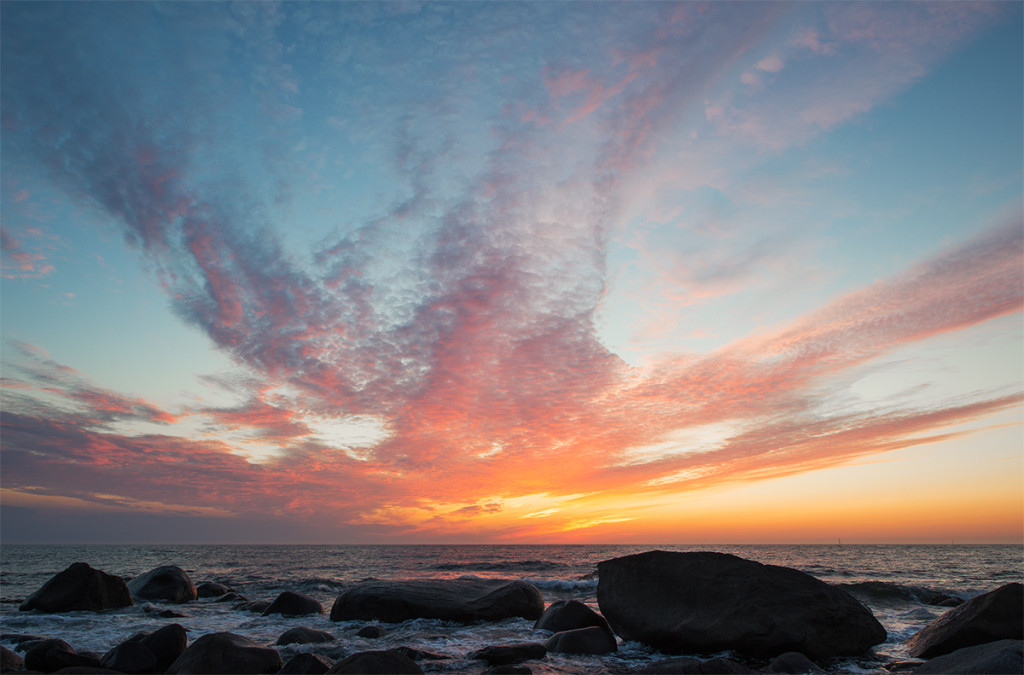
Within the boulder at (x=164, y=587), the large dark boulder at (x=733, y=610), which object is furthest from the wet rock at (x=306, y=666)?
the boulder at (x=164, y=587)

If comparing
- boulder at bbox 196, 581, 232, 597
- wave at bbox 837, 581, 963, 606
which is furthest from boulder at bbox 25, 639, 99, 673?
wave at bbox 837, 581, 963, 606

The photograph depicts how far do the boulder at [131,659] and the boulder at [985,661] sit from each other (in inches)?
634

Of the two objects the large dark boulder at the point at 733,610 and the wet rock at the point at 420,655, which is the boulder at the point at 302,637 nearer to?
the wet rock at the point at 420,655

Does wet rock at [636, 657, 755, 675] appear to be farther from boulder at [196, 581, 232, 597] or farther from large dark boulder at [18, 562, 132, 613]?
boulder at [196, 581, 232, 597]

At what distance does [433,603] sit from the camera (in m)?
18.5

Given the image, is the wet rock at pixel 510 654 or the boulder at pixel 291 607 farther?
the boulder at pixel 291 607

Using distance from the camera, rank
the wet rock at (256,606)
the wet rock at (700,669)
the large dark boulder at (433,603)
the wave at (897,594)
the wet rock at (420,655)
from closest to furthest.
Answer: the wet rock at (700,669)
the wet rock at (420,655)
the large dark boulder at (433,603)
the wet rock at (256,606)
the wave at (897,594)

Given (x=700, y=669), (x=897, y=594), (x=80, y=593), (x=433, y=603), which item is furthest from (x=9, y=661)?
(x=897, y=594)

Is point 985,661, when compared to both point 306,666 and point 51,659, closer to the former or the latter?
point 306,666

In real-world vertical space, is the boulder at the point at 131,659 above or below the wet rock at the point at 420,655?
above

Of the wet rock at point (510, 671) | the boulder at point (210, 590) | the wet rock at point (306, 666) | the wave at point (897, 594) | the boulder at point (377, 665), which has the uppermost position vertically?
the boulder at point (377, 665)

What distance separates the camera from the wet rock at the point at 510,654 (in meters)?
12.0

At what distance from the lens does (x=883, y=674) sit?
35.3ft

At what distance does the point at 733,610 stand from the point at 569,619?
519 centimetres
